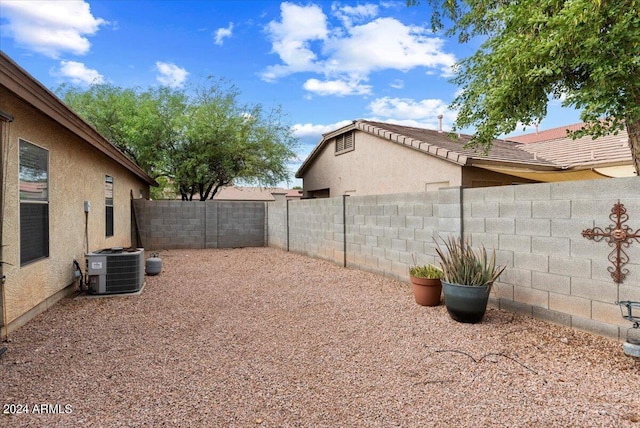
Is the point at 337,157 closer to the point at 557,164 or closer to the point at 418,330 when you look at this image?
the point at 557,164

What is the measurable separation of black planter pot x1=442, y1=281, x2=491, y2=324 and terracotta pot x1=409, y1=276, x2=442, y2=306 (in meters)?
0.70

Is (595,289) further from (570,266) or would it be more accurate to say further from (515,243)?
(515,243)

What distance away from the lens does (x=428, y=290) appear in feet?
17.5

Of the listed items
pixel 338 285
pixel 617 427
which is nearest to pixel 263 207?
pixel 338 285

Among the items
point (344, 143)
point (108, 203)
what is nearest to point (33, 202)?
point (108, 203)

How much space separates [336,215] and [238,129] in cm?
901

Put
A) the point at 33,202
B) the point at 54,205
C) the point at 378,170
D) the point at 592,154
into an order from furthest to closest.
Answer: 1. the point at 378,170
2. the point at 592,154
3. the point at 54,205
4. the point at 33,202

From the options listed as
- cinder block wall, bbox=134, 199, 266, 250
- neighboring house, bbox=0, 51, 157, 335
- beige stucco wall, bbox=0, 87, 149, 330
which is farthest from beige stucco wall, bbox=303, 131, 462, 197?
beige stucco wall, bbox=0, 87, 149, 330

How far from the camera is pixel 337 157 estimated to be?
14266 mm

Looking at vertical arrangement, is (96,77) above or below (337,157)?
above

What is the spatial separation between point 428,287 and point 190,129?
13.1 metres

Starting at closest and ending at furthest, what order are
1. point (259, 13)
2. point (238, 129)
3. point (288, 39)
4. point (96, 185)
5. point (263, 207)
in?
point (96, 185), point (259, 13), point (288, 39), point (263, 207), point (238, 129)

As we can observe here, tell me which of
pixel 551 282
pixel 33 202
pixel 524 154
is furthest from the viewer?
pixel 524 154

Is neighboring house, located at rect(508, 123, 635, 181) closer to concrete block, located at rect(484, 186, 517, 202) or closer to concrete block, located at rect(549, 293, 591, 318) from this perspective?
concrete block, located at rect(484, 186, 517, 202)
